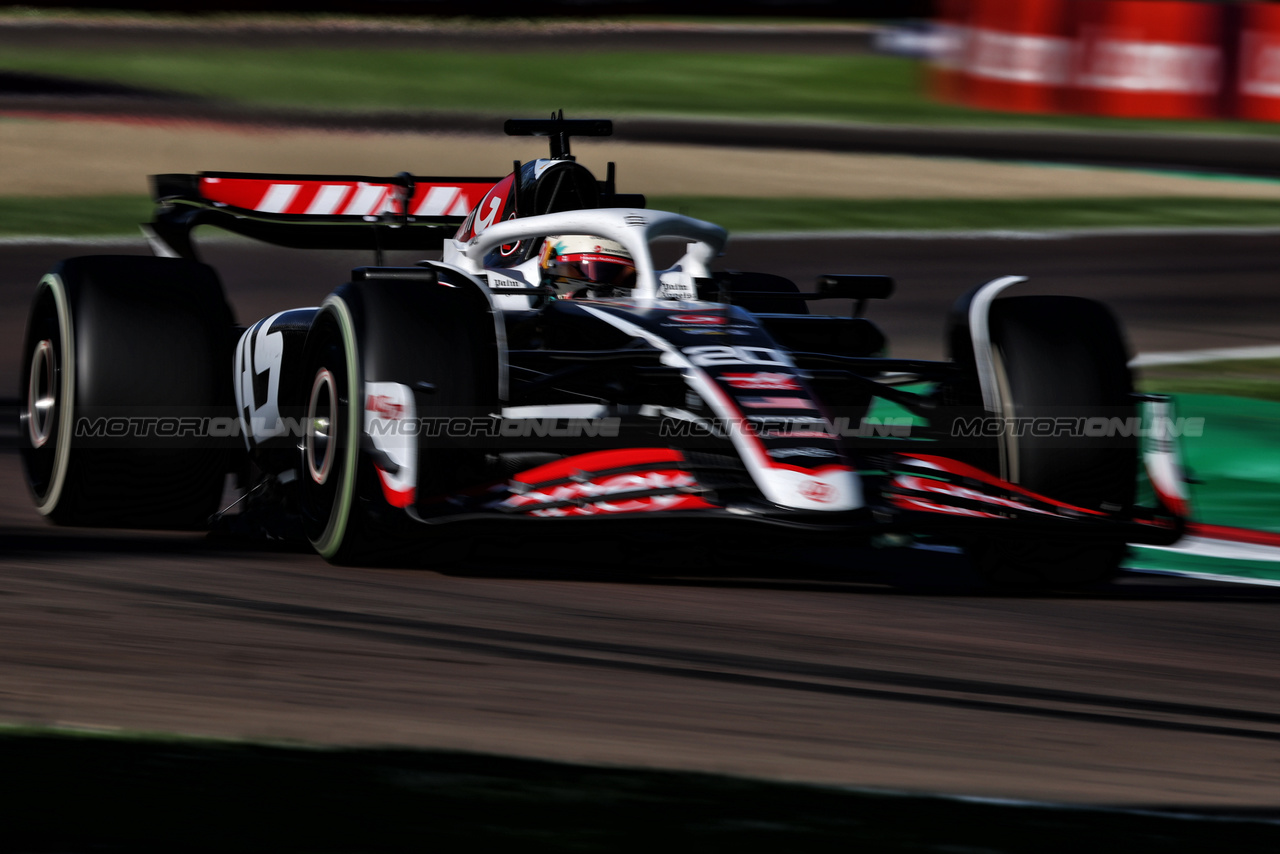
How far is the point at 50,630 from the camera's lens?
18.0 ft

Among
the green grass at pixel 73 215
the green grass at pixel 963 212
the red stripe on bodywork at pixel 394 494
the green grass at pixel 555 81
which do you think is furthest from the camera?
the green grass at pixel 555 81

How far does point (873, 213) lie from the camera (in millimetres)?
20359

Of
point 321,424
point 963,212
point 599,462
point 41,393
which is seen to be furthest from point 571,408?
point 963,212

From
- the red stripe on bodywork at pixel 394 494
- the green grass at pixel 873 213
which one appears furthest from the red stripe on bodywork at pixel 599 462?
the green grass at pixel 873 213

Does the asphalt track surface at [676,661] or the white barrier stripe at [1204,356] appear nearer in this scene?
the asphalt track surface at [676,661]

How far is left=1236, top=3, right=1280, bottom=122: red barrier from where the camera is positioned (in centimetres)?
2792

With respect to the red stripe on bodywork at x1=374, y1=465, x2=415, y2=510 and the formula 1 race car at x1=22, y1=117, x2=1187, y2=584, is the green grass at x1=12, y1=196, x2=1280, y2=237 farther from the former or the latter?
the red stripe on bodywork at x1=374, y1=465, x2=415, y2=510

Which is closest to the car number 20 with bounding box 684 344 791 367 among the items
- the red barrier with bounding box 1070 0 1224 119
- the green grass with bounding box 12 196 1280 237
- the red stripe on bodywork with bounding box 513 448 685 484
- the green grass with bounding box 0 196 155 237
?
the red stripe on bodywork with bounding box 513 448 685 484

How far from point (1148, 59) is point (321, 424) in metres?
25.1

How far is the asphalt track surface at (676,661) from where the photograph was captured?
4.57 metres

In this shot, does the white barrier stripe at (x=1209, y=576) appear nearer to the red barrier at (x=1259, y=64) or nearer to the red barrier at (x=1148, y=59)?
the red barrier at (x=1148, y=59)

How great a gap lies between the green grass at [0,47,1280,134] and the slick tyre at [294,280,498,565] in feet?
77.2

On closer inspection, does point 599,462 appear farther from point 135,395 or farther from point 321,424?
point 135,395

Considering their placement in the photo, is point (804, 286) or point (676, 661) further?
point (804, 286)
